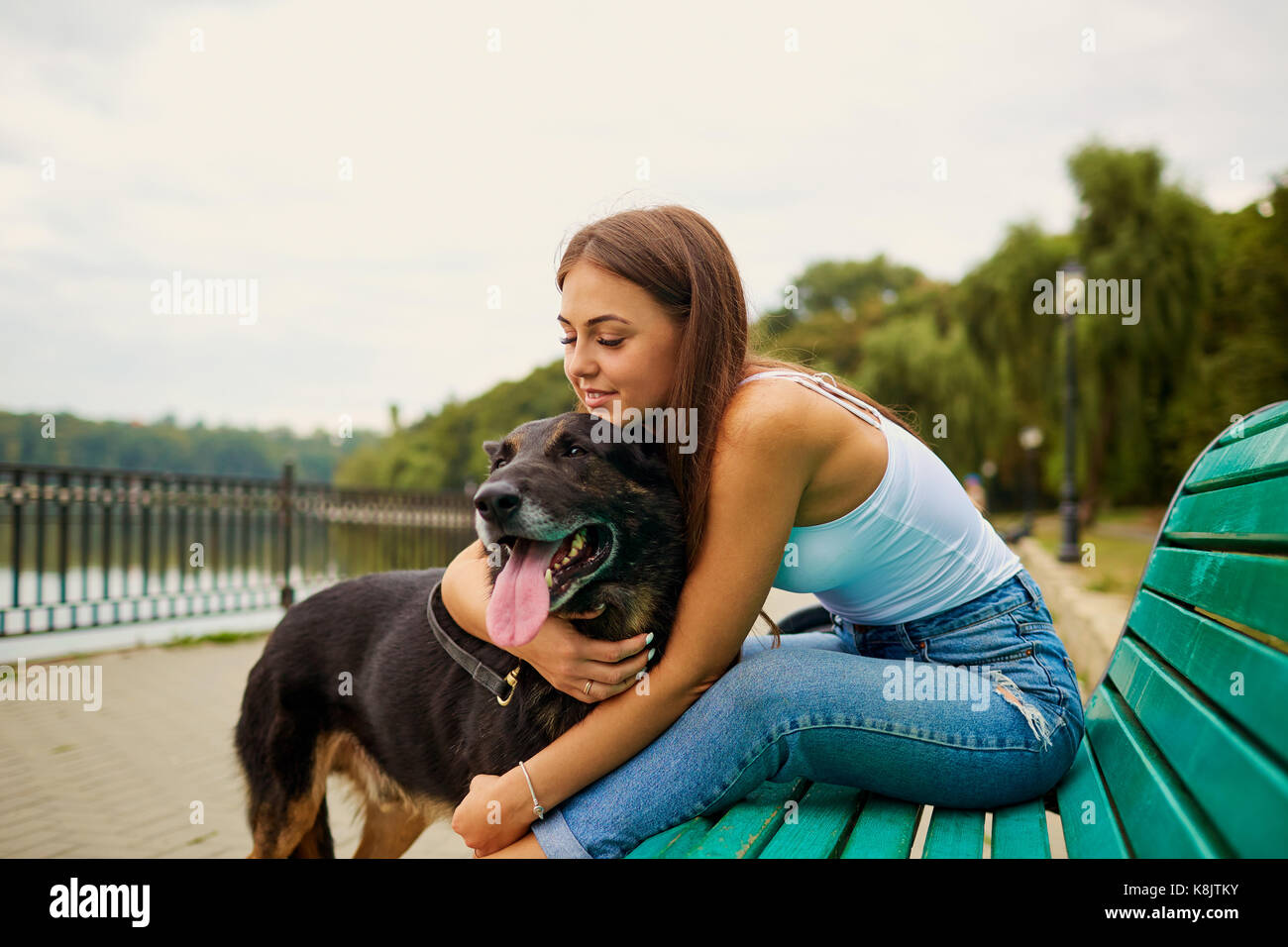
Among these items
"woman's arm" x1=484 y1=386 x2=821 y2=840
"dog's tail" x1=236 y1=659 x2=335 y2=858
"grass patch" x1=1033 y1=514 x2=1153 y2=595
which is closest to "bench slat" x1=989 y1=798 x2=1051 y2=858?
"woman's arm" x1=484 y1=386 x2=821 y2=840

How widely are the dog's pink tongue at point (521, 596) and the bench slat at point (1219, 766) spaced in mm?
1303

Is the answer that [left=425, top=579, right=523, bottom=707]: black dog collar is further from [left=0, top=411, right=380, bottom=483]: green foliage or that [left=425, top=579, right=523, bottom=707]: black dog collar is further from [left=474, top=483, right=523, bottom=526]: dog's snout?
[left=0, top=411, right=380, bottom=483]: green foliage

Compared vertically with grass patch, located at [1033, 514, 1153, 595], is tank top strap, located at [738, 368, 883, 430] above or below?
above

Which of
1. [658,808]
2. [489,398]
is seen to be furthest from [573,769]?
[489,398]

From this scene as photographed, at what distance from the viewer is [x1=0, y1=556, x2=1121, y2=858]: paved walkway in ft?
12.5

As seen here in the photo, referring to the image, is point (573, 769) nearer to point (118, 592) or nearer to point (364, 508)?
point (118, 592)

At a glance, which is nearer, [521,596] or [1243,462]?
[1243,462]

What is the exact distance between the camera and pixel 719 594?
6.32 feet

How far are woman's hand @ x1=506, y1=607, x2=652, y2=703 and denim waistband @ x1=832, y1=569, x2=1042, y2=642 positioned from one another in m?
0.72

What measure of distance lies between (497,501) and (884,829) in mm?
1138

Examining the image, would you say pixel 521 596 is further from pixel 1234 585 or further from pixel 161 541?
pixel 161 541

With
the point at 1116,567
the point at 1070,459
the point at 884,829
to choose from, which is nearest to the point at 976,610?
the point at 884,829

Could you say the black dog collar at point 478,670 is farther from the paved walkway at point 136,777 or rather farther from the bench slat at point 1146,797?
the bench slat at point 1146,797
